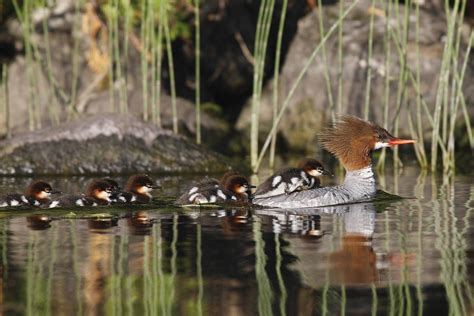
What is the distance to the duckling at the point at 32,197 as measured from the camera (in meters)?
9.12

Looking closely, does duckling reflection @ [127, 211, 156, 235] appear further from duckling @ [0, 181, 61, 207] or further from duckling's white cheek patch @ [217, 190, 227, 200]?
duckling @ [0, 181, 61, 207]

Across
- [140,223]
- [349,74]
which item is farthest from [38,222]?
[349,74]

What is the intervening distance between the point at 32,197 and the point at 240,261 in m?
3.61

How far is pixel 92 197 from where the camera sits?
9.41 meters

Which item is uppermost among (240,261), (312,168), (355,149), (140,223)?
(355,149)

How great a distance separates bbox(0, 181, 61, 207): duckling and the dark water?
27cm

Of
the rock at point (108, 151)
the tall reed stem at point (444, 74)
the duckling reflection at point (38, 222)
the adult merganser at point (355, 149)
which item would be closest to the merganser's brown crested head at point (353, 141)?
the adult merganser at point (355, 149)

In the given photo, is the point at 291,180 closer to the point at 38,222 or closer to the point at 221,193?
the point at 221,193

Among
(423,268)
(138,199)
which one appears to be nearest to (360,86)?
(138,199)

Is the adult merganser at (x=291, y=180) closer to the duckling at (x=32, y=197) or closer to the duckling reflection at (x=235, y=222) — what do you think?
the duckling reflection at (x=235, y=222)

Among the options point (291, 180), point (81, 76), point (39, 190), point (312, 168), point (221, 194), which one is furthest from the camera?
point (81, 76)

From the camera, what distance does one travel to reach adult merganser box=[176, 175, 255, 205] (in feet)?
30.3

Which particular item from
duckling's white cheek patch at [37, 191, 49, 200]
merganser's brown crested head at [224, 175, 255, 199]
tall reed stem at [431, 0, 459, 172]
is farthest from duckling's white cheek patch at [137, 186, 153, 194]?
tall reed stem at [431, 0, 459, 172]

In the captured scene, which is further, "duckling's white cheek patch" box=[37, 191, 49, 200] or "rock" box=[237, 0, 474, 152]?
"rock" box=[237, 0, 474, 152]
